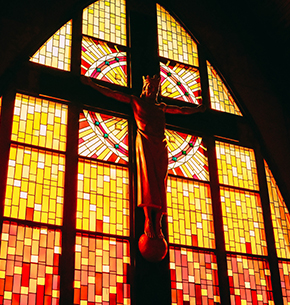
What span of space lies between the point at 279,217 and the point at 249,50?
299 centimetres

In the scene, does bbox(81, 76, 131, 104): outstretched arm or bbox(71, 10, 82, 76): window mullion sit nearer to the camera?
bbox(81, 76, 131, 104): outstretched arm

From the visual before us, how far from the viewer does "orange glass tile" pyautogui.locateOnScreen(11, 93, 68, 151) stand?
7582 millimetres

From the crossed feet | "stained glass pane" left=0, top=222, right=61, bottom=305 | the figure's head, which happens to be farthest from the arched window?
the figure's head

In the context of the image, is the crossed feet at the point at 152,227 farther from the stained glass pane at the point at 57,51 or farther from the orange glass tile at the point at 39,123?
the stained glass pane at the point at 57,51

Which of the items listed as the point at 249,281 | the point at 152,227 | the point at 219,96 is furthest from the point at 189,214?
the point at 219,96

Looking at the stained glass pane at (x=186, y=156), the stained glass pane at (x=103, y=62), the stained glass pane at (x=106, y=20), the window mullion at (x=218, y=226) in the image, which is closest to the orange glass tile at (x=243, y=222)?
the window mullion at (x=218, y=226)

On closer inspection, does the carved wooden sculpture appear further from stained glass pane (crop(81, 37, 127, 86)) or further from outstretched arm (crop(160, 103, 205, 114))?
stained glass pane (crop(81, 37, 127, 86))

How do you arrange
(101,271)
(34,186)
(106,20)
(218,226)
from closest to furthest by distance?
(101,271), (34,186), (218,226), (106,20)

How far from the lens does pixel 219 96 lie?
31.3 feet

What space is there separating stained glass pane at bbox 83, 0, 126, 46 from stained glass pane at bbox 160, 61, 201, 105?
2.62 feet

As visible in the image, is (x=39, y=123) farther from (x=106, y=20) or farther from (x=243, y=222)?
(x=243, y=222)

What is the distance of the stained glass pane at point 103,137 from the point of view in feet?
26.0

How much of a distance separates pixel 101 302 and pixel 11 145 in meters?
2.18

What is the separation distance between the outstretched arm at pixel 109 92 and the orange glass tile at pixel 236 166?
5.48ft
